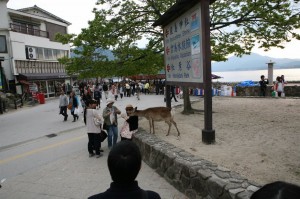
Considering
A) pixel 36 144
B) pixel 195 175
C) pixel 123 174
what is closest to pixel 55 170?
pixel 36 144

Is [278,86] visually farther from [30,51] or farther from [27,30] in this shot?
[27,30]

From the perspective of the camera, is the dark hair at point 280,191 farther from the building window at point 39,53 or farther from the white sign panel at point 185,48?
the building window at point 39,53

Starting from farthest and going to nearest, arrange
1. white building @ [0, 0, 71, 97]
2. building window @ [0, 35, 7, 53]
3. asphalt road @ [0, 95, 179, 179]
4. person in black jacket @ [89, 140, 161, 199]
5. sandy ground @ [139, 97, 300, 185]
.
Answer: white building @ [0, 0, 71, 97]
building window @ [0, 35, 7, 53]
asphalt road @ [0, 95, 179, 179]
sandy ground @ [139, 97, 300, 185]
person in black jacket @ [89, 140, 161, 199]

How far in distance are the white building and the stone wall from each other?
2241 cm

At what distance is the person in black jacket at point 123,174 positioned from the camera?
188cm

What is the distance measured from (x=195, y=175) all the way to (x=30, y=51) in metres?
31.2

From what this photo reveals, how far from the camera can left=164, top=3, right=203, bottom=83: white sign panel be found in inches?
282

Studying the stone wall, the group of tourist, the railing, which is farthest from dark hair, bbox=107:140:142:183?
the railing

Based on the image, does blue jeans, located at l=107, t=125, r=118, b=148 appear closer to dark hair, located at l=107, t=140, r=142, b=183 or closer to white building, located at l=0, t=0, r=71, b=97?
dark hair, located at l=107, t=140, r=142, b=183

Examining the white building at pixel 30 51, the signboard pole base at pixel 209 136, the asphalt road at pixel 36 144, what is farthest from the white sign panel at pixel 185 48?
the white building at pixel 30 51

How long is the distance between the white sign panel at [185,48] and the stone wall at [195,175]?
2460 mm

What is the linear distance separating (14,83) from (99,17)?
70.7 ft

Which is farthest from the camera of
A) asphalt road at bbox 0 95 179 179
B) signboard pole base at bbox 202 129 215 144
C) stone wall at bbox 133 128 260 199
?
asphalt road at bbox 0 95 179 179

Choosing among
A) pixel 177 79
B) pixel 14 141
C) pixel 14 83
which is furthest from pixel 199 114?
pixel 14 83
